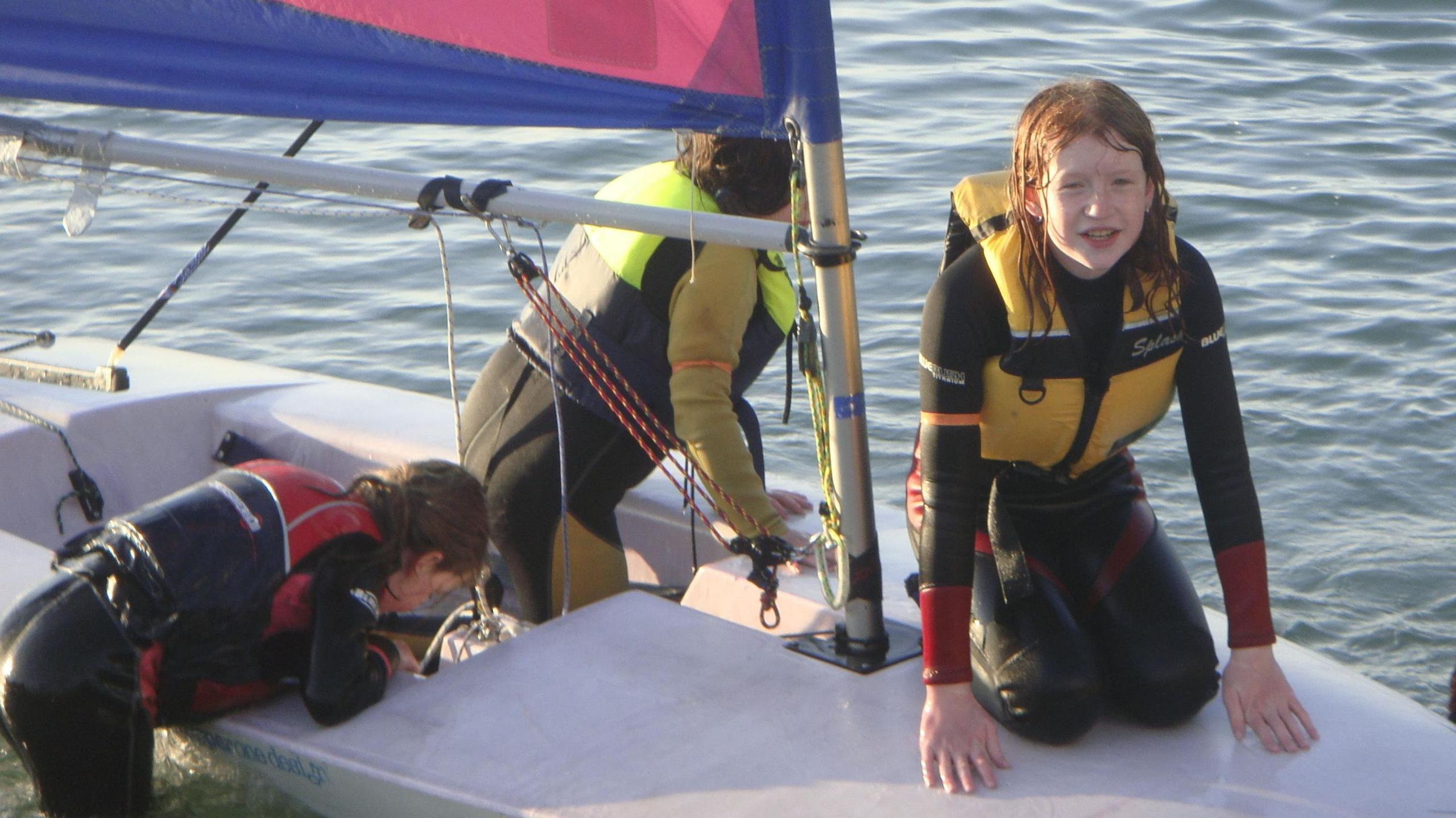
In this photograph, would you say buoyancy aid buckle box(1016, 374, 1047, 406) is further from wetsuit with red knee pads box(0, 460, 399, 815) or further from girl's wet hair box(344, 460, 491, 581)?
wetsuit with red knee pads box(0, 460, 399, 815)

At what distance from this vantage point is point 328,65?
1.94 metres

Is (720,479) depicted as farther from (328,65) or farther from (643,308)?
(328,65)

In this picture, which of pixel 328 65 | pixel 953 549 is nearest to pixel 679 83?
pixel 328 65

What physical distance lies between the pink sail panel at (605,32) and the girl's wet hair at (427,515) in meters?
0.56

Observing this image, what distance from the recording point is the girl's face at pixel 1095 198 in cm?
167

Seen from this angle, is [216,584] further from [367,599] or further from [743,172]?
[743,172]

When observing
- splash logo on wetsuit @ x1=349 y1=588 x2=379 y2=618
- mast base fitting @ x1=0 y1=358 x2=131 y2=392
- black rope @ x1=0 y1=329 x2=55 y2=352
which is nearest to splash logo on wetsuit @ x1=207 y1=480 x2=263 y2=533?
splash logo on wetsuit @ x1=349 y1=588 x2=379 y2=618

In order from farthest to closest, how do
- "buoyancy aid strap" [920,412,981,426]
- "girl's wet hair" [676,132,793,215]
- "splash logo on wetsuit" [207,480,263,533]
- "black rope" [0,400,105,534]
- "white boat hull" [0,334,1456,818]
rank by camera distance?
"black rope" [0,400,105,534], "girl's wet hair" [676,132,793,215], "splash logo on wetsuit" [207,480,263,533], "buoyancy aid strap" [920,412,981,426], "white boat hull" [0,334,1456,818]

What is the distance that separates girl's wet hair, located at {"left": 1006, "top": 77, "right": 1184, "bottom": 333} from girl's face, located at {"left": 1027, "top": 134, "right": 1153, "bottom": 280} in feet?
0.04

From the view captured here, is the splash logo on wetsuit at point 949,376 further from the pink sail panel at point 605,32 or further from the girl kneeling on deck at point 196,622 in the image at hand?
the girl kneeling on deck at point 196,622

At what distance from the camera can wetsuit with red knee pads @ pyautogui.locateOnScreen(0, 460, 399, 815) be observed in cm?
180

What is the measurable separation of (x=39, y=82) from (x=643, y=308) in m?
0.86

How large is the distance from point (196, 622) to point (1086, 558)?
3.55 feet

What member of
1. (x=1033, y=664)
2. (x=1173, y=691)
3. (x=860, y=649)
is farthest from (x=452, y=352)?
(x=1173, y=691)
